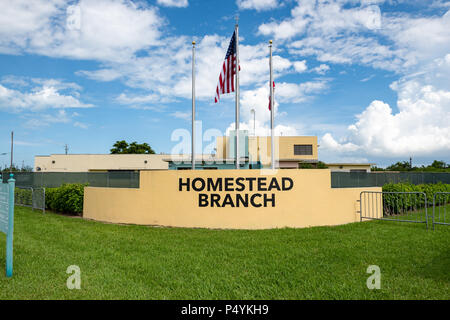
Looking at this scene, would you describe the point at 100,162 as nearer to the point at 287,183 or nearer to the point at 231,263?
the point at 287,183

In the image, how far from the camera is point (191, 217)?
431 inches

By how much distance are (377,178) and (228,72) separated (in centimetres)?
1083


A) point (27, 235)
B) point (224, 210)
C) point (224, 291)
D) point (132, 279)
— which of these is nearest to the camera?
point (224, 291)

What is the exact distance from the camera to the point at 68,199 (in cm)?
1527

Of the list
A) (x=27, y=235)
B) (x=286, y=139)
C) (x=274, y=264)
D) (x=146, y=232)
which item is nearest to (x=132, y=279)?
(x=274, y=264)

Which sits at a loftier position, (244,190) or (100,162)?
(100,162)

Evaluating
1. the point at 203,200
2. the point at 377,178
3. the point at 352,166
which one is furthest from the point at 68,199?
the point at 352,166

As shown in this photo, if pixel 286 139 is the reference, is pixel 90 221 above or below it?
below

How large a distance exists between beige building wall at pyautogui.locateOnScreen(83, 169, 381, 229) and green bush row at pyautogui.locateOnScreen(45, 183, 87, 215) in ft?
13.7

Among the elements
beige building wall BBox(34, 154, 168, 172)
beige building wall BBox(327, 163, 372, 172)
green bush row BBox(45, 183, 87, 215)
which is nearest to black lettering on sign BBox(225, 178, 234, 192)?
green bush row BBox(45, 183, 87, 215)

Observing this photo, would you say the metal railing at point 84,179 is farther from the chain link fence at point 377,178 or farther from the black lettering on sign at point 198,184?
the chain link fence at point 377,178

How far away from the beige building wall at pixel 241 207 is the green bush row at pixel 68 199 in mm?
4180
